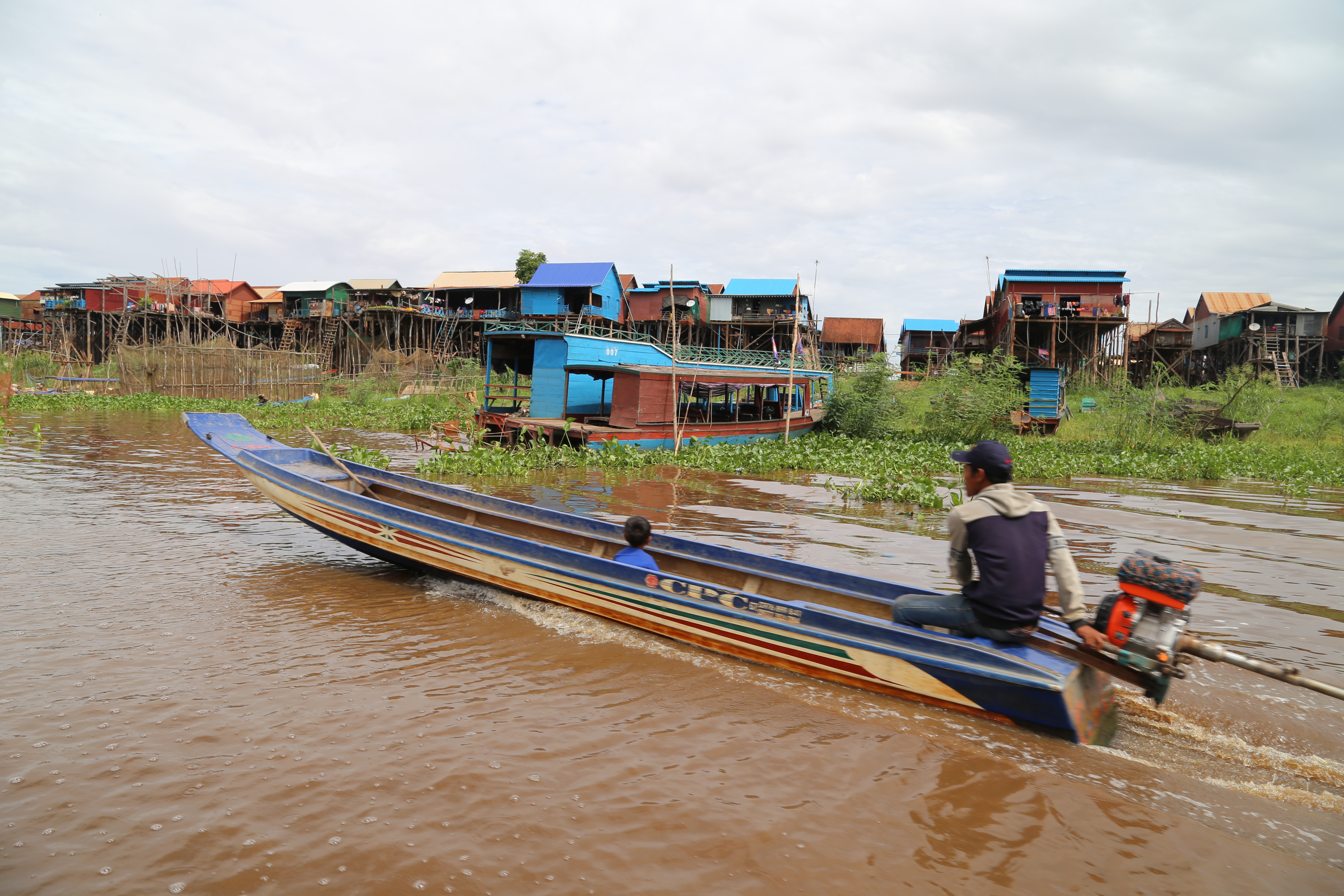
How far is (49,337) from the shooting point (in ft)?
147

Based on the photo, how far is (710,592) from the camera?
16.1ft

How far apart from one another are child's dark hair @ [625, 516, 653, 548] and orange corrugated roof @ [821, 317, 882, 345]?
130 feet

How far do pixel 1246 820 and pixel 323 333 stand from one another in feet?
151

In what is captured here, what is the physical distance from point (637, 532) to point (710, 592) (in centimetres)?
99

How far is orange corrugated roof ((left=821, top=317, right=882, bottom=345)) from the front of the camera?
4312 centimetres

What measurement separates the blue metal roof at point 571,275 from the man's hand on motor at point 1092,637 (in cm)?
3356

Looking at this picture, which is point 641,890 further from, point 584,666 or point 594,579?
point 594,579

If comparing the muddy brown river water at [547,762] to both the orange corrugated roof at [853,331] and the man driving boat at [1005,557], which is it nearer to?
the man driving boat at [1005,557]

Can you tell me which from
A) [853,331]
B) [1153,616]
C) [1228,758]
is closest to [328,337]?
[853,331]

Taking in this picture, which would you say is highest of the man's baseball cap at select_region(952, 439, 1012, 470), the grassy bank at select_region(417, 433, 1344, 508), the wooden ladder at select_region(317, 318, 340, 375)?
the wooden ladder at select_region(317, 318, 340, 375)

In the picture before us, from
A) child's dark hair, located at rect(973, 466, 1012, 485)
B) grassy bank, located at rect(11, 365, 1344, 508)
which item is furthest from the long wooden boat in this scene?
grassy bank, located at rect(11, 365, 1344, 508)

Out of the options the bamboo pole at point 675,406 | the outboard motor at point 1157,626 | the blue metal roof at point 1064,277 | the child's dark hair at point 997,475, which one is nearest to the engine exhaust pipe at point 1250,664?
the outboard motor at point 1157,626

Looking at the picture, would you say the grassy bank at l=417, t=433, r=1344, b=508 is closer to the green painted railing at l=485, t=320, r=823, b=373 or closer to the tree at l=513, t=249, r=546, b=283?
the green painted railing at l=485, t=320, r=823, b=373

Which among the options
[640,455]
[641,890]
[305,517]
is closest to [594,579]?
[641,890]
